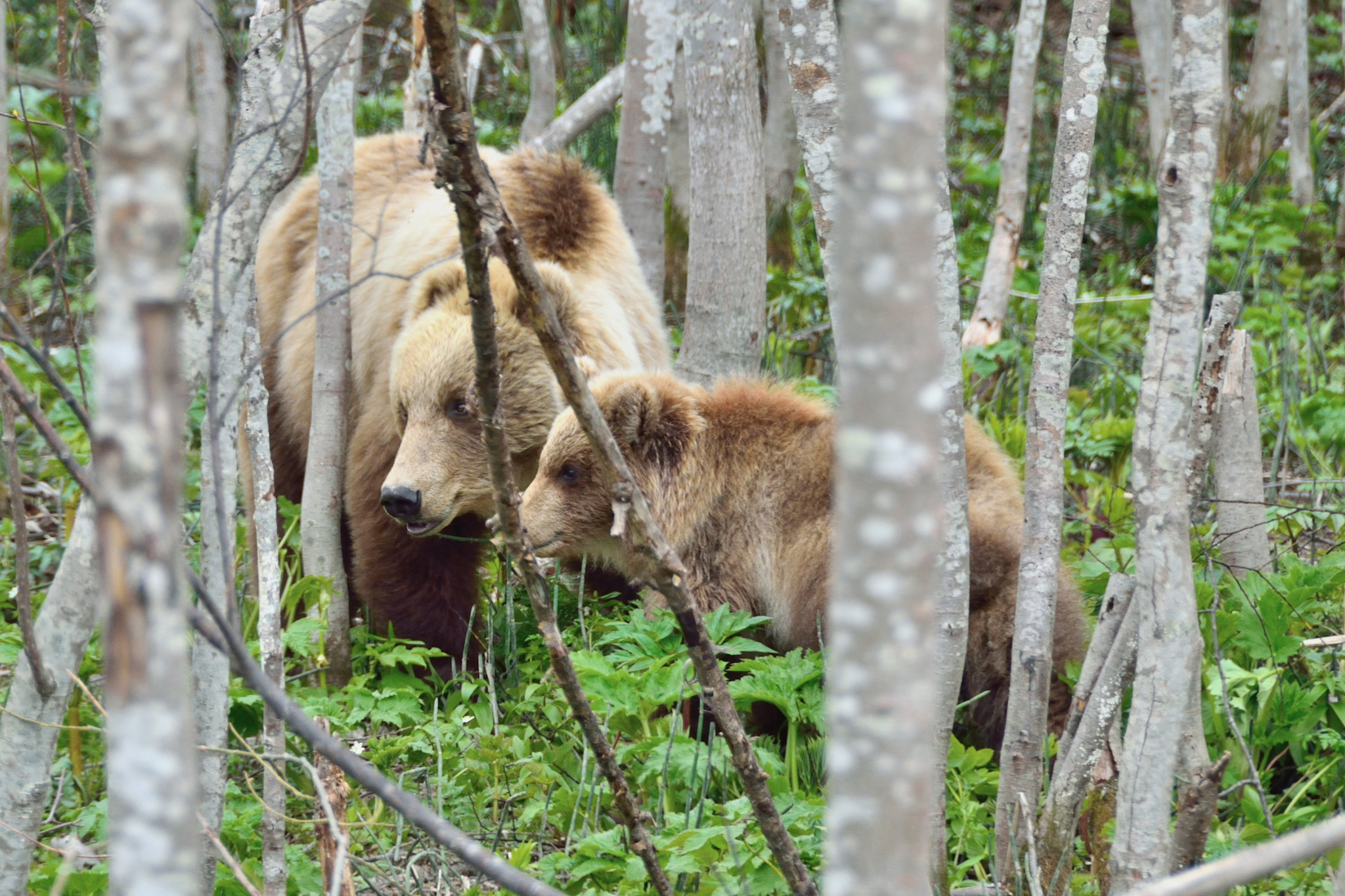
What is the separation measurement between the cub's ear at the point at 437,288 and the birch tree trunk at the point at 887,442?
3423 millimetres

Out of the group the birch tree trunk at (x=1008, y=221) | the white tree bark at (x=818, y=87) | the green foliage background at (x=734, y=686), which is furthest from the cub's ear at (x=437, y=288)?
the birch tree trunk at (x=1008, y=221)

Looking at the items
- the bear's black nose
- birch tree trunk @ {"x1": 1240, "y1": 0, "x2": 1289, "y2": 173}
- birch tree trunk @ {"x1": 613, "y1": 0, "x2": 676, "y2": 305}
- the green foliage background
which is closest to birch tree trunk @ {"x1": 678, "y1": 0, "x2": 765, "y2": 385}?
the green foliage background

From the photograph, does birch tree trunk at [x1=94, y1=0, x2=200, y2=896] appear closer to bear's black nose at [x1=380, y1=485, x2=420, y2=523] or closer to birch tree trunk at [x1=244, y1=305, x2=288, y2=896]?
birch tree trunk at [x1=244, y1=305, x2=288, y2=896]

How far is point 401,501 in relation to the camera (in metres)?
4.02

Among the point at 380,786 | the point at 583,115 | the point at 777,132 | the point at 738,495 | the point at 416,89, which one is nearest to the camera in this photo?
the point at 380,786

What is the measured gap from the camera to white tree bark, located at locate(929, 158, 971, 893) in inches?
96.2

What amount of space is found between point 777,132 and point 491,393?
5958 mm

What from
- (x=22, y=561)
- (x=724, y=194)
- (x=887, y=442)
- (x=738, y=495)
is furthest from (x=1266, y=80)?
(x=887, y=442)

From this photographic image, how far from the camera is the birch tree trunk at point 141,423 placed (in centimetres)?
89

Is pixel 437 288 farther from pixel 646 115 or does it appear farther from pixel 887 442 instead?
pixel 887 442

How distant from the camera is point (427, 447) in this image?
13.6 feet

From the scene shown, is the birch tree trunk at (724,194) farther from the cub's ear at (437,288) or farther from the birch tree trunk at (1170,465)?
the birch tree trunk at (1170,465)

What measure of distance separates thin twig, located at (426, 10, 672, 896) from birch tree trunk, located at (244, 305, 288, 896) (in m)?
0.59

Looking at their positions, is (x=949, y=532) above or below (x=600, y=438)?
below
